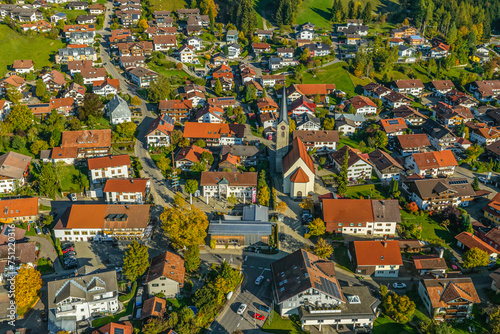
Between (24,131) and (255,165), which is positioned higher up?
(24,131)

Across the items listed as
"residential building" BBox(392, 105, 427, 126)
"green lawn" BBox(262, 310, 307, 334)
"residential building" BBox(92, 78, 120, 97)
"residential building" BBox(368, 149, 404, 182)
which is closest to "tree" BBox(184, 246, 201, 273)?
"green lawn" BBox(262, 310, 307, 334)

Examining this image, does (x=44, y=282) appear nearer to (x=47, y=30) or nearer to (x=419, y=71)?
(x=47, y=30)

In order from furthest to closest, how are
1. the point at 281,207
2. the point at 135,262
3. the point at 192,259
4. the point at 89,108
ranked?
the point at 89,108, the point at 281,207, the point at 192,259, the point at 135,262

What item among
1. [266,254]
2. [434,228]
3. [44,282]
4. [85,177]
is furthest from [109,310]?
[434,228]

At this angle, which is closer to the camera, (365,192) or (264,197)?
(264,197)

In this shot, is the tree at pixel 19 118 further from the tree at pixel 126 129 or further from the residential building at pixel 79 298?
the residential building at pixel 79 298

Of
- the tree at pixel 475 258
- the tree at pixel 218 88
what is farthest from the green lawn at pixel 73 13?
the tree at pixel 475 258

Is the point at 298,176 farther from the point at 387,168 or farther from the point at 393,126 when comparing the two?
the point at 393,126

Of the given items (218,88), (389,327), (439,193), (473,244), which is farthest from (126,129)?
(473,244)
